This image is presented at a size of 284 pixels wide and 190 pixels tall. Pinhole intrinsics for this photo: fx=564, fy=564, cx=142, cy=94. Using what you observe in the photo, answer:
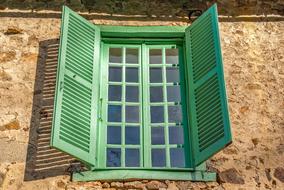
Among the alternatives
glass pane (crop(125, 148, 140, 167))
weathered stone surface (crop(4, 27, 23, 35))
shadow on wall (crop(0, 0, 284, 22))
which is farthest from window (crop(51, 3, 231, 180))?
weathered stone surface (crop(4, 27, 23, 35))

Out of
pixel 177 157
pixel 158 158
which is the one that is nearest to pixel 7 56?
pixel 158 158

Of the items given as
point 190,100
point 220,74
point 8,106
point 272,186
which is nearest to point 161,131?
point 190,100

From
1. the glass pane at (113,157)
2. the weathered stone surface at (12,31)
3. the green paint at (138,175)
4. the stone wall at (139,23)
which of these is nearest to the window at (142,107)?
the glass pane at (113,157)

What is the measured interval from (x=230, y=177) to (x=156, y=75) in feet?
4.31

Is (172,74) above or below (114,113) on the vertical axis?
above

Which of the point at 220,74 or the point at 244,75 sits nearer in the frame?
the point at 220,74

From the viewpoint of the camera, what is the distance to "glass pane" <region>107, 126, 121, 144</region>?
17.0 feet

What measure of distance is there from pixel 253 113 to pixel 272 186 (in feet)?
2.49

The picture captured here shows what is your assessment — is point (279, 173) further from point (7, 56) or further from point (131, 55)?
point (7, 56)

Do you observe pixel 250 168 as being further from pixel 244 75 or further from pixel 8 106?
pixel 8 106

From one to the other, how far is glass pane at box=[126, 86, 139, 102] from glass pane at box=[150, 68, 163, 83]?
201 millimetres

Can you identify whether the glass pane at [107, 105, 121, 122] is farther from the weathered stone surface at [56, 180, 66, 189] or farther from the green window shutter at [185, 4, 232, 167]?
the weathered stone surface at [56, 180, 66, 189]

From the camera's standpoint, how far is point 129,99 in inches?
215

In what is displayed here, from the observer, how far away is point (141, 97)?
17.7 ft
